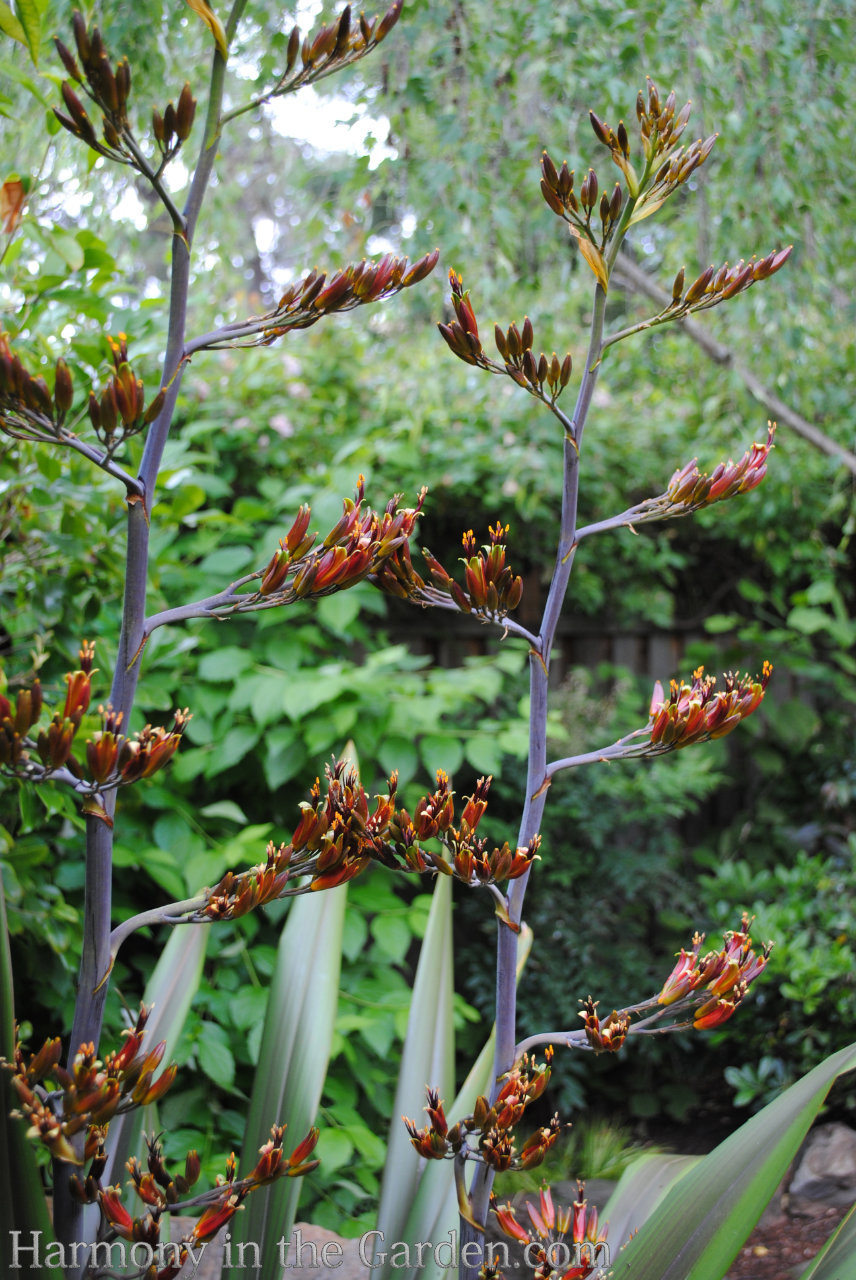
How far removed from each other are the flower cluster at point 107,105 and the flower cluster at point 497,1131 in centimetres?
81

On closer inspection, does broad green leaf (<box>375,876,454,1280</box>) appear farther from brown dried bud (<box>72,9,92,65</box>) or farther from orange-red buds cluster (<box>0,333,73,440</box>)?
brown dried bud (<box>72,9,92,65</box>)

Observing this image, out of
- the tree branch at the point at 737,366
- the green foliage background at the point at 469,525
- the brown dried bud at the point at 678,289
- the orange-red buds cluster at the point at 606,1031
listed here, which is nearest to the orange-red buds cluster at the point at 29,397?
the green foliage background at the point at 469,525

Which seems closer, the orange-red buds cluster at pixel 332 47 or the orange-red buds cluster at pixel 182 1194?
the orange-red buds cluster at pixel 182 1194

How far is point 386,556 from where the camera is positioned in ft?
2.61

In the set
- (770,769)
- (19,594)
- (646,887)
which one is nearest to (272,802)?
(19,594)

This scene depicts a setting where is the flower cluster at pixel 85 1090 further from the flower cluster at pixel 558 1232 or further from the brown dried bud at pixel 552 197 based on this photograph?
the brown dried bud at pixel 552 197

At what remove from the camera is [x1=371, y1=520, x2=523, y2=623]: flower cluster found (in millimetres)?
812

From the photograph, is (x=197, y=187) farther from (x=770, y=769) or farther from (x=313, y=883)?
(x=770, y=769)

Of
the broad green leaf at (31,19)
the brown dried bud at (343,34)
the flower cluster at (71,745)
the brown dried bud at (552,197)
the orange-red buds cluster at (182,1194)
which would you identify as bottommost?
the orange-red buds cluster at (182,1194)

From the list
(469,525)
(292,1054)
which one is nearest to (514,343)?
(292,1054)

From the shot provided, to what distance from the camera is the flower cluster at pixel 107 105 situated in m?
0.70

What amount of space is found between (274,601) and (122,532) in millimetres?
933

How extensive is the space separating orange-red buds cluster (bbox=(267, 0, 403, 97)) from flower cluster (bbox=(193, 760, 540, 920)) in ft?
2.12

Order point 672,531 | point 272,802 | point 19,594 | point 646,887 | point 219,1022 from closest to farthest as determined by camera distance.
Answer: point 19,594, point 219,1022, point 272,802, point 646,887, point 672,531
